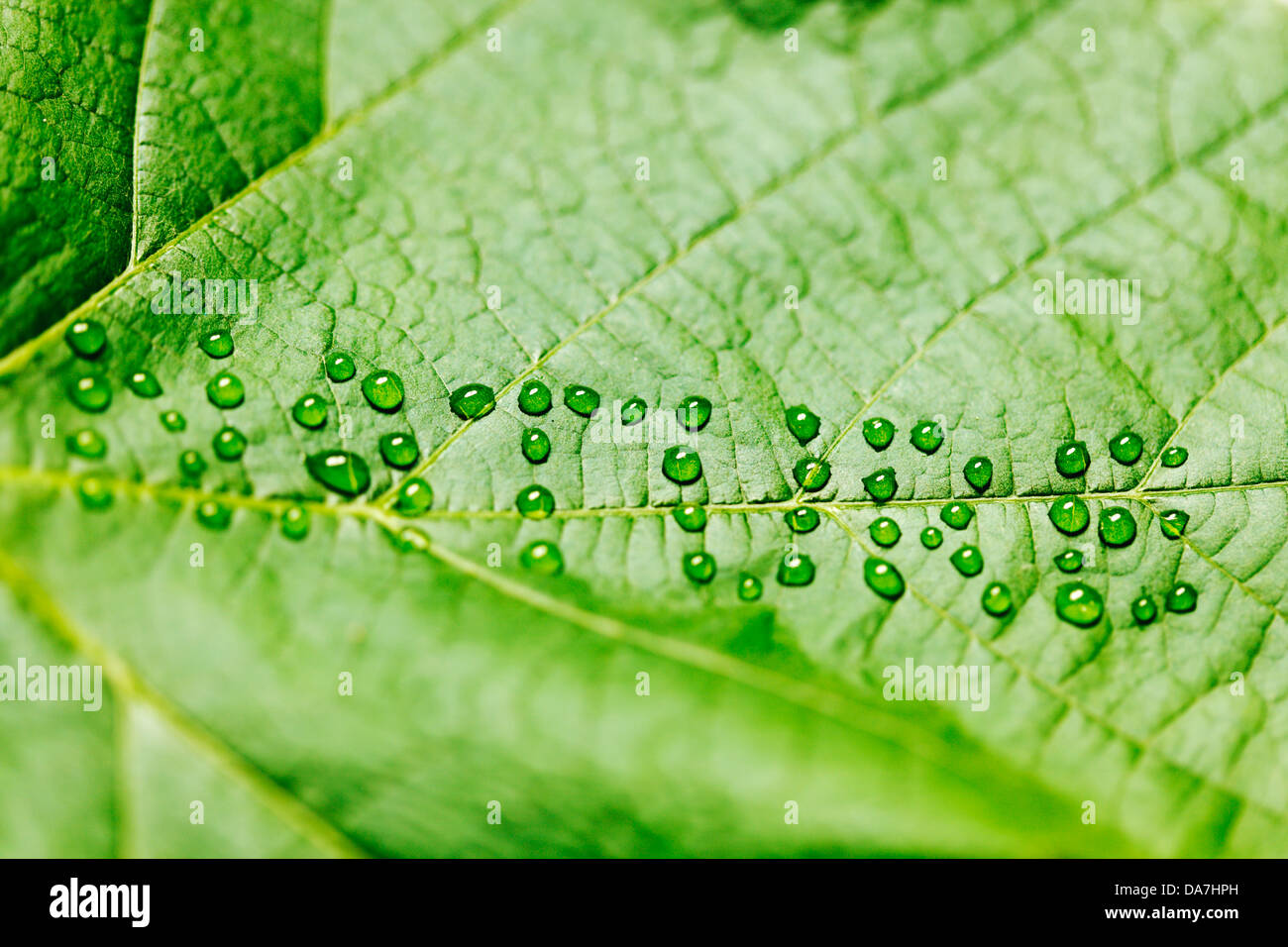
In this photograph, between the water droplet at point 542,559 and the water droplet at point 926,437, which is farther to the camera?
the water droplet at point 926,437

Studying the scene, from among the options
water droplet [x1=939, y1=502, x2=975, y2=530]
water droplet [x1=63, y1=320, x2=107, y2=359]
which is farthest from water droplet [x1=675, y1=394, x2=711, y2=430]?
water droplet [x1=63, y1=320, x2=107, y2=359]

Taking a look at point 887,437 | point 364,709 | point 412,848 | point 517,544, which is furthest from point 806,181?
point 412,848

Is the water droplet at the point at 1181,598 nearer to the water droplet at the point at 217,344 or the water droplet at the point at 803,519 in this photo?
the water droplet at the point at 803,519

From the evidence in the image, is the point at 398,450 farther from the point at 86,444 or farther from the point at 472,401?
the point at 86,444

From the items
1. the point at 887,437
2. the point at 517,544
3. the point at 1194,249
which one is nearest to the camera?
the point at 517,544

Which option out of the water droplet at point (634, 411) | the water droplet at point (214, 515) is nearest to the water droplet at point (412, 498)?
the water droplet at point (214, 515)
